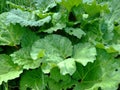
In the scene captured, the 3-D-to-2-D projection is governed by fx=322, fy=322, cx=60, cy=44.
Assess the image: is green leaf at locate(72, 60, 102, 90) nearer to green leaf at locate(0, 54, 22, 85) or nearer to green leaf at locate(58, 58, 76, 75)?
green leaf at locate(58, 58, 76, 75)

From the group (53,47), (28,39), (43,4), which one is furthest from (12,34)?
(43,4)

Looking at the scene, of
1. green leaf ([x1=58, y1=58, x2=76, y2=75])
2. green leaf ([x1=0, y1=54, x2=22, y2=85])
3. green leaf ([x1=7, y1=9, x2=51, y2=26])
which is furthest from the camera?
green leaf ([x1=7, y1=9, x2=51, y2=26])

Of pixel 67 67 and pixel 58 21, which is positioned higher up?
pixel 58 21

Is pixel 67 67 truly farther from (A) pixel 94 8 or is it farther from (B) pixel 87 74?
(A) pixel 94 8

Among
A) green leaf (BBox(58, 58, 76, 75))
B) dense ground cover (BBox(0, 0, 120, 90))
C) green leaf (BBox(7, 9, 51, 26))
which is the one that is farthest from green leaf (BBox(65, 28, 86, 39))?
green leaf (BBox(58, 58, 76, 75))

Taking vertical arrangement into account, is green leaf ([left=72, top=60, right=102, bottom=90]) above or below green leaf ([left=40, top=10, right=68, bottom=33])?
below

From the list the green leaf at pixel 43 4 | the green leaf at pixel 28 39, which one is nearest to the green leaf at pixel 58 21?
the green leaf at pixel 28 39
